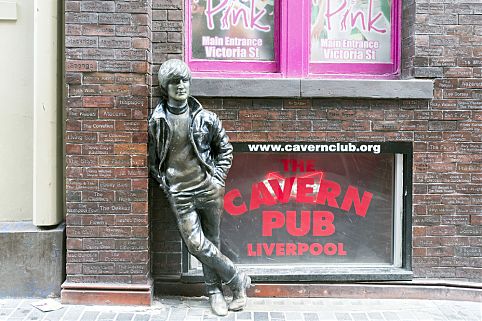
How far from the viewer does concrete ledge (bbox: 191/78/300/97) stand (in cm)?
551

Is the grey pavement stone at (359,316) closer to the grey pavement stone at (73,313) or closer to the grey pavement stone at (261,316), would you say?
the grey pavement stone at (261,316)

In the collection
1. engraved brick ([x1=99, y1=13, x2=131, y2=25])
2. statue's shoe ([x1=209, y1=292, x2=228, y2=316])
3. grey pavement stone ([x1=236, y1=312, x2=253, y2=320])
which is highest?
A: engraved brick ([x1=99, y1=13, x2=131, y2=25])

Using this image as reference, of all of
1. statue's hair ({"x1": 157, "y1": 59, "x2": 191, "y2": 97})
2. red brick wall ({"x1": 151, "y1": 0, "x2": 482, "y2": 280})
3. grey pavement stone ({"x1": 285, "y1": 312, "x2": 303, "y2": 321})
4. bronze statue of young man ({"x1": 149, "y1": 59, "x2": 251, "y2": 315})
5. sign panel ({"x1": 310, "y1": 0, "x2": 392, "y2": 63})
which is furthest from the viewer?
sign panel ({"x1": 310, "y1": 0, "x2": 392, "y2": 63})

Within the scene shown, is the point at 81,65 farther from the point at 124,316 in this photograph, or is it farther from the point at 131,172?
the point at 124,316

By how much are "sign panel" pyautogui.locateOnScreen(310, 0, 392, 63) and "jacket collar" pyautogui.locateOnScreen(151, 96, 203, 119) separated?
4.96 feet

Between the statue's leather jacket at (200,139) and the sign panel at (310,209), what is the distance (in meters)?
0.72

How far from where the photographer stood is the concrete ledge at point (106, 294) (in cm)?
533

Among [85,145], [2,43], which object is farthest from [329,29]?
[2,43]

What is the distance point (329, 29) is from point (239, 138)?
1.55 metres

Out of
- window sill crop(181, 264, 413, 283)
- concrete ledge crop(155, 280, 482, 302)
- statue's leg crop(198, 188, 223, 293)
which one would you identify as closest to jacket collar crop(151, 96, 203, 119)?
statue's leg crop(198, 188, 223, 293)

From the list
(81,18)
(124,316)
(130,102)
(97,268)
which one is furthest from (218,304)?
(81,18)

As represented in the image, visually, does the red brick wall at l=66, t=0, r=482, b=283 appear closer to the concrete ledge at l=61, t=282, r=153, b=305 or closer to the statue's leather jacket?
the concrete ledge at l=61, t=282, r=153, b=305

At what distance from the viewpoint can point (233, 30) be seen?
589 centimetres

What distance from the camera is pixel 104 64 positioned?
5.29 metres
